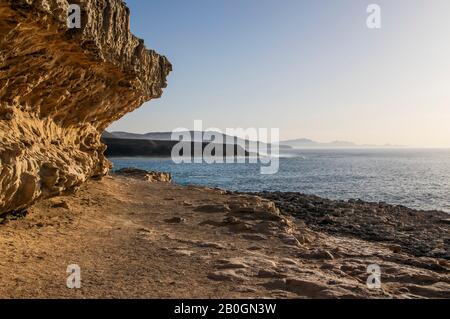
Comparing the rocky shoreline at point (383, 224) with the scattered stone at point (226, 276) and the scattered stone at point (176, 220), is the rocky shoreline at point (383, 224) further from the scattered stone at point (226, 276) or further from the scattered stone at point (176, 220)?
the scattered stone at point (226, 276)

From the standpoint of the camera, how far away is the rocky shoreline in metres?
17.7

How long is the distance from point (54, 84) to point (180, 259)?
7291mm

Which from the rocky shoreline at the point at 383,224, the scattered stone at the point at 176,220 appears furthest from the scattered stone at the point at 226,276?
the rocky shoreline at the point at 383,224

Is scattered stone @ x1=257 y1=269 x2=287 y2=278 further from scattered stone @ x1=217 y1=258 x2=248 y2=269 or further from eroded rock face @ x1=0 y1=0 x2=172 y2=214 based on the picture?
eroded rock face @ x1=0 y1=0 x2=172 y2=214

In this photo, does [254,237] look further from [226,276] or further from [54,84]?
[54,84]

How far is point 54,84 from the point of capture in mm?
13109

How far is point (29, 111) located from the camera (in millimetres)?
12875

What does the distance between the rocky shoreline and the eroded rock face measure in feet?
39.1

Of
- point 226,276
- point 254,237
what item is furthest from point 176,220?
point 226,276

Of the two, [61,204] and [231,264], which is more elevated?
[61,204]

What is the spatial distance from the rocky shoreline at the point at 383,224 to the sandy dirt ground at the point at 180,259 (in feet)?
8.11
